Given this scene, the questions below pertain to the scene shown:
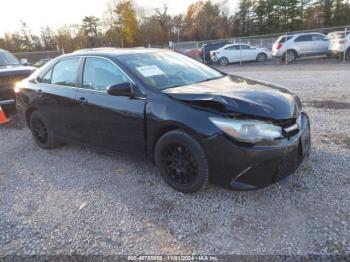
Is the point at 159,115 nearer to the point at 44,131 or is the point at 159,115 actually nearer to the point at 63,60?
the point at 63,60

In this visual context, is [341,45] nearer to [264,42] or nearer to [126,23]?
[264,42]

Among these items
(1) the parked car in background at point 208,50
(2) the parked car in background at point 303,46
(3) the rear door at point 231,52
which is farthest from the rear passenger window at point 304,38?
(1) the parked car in background at point 208,50

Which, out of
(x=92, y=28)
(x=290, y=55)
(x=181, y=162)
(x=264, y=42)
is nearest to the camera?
(x=181, y=162)

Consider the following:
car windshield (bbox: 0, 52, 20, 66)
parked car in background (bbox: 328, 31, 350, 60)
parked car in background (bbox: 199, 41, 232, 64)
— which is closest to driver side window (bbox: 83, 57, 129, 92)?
car windshield (bbox: 0, 52, 20, 66)

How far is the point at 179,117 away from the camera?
3.11 m

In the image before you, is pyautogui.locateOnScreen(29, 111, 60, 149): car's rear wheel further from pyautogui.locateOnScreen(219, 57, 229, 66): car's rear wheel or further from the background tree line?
the background tree line

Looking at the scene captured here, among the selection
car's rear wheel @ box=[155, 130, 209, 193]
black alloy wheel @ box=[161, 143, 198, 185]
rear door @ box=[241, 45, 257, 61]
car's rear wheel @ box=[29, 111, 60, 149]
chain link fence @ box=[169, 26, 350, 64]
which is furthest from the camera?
rear door @ box=[241, 45, 257, 61]

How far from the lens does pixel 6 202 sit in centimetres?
355

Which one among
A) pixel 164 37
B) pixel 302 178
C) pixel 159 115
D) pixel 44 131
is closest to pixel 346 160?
pixel 302 178

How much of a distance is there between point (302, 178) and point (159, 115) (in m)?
1.80

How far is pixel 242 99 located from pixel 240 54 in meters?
19.1

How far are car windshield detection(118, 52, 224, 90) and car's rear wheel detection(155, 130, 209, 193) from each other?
67cm

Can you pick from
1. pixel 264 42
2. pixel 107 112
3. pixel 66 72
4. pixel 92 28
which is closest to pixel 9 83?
pixel 66 72

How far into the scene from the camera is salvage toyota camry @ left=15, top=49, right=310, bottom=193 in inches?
113
